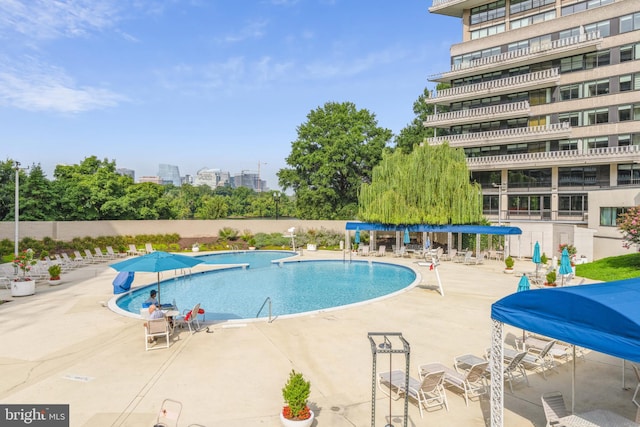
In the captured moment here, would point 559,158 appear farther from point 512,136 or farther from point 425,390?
point 425,390

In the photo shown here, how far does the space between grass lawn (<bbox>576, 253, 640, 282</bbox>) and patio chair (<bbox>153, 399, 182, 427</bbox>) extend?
69.4 feet

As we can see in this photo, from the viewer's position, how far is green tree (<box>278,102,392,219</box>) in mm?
49625

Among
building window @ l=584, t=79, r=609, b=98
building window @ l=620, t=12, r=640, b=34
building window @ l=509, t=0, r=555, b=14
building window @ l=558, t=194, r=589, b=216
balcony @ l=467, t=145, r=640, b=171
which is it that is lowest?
building window @ l=558, t=194, r=589, b=216

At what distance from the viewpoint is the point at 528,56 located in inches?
1523

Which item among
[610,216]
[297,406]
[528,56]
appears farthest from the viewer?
[528,56]

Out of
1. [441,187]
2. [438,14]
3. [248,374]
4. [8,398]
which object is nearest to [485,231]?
[441,187]

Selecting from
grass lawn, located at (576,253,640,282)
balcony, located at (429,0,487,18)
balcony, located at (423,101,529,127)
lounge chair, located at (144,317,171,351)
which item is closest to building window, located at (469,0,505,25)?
balcony, located at (429,0,487,18)

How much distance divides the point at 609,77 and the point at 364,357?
38.3m

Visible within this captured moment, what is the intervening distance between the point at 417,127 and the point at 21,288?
47098 mm

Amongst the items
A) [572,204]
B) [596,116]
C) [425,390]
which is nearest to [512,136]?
[596,116]

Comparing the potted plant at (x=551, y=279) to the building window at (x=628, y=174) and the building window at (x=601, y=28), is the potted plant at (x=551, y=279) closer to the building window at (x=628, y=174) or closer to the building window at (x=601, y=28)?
the building window at (x=628, y=174)

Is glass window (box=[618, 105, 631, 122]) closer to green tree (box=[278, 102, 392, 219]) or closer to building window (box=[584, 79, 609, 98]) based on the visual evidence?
building window (box=[584, 79, 609, 98])

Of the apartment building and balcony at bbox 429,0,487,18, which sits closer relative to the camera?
the apartment building

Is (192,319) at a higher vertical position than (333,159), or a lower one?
lower
